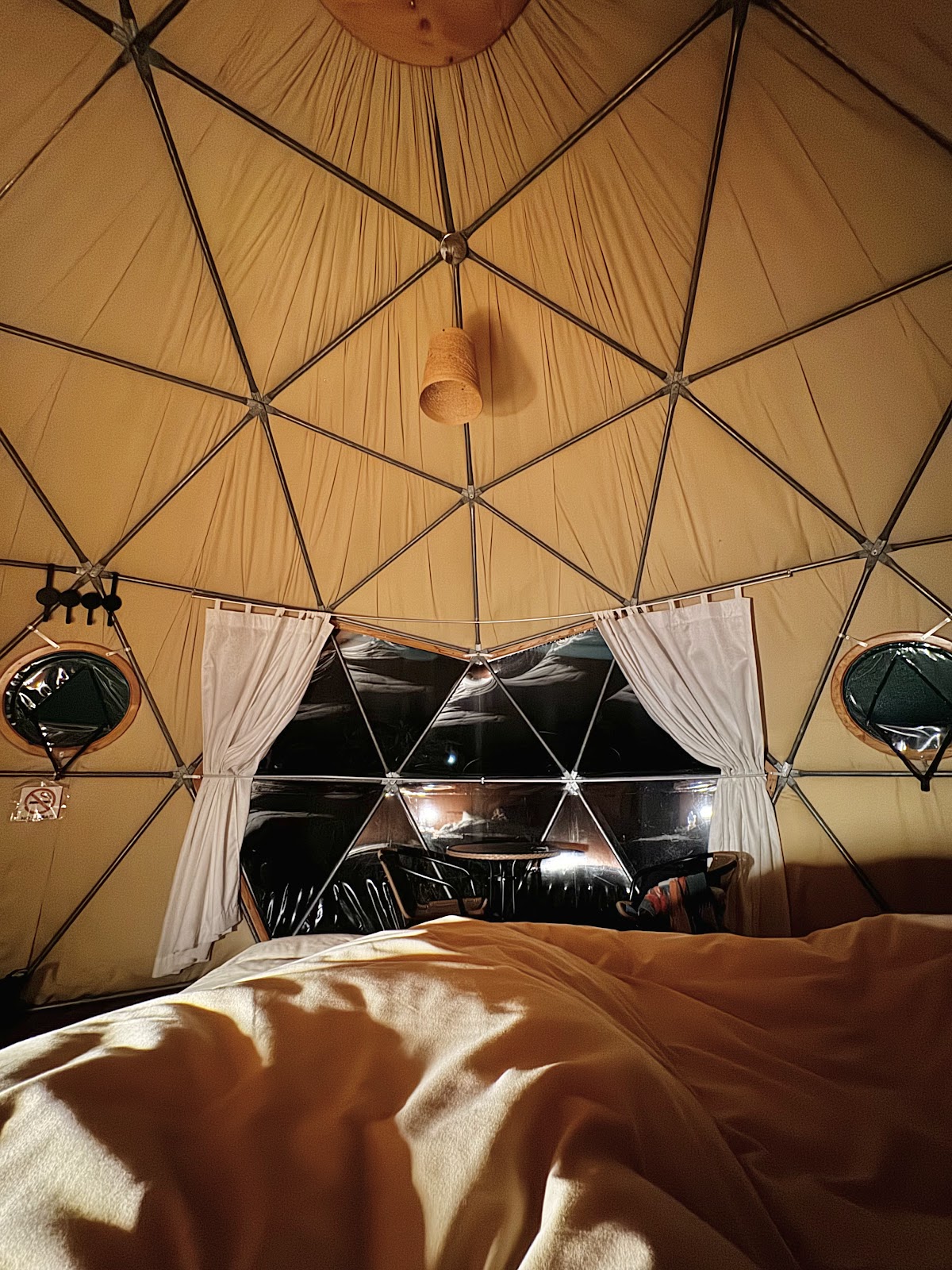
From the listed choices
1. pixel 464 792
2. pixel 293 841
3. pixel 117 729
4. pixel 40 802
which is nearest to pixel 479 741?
pixel 464 792

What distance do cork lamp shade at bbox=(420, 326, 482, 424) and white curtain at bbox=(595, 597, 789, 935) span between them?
2.78m

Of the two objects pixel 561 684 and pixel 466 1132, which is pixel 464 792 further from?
pixel 466 1132

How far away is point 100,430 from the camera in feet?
15.1

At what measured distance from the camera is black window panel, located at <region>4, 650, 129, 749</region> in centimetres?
499

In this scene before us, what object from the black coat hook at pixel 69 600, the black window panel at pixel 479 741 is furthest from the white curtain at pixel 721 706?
the black coat hook at pixel 69 600

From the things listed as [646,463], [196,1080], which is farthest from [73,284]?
[196,1080]

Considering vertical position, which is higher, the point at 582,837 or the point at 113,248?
the point at 113,248

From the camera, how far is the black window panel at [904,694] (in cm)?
449

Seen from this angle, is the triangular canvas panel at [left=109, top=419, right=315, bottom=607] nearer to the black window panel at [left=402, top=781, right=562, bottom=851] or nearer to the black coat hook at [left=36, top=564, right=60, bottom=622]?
the black coat hook at [left=36, top=564, right=60, bottom=622]

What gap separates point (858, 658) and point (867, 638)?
0.55 ft

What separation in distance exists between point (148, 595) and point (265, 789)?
82.1 inches

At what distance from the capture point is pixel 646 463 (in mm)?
5098

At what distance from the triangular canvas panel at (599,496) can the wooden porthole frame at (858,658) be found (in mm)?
1874

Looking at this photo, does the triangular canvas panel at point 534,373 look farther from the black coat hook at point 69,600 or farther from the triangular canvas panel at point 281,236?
the black coat hook at point 69,600
